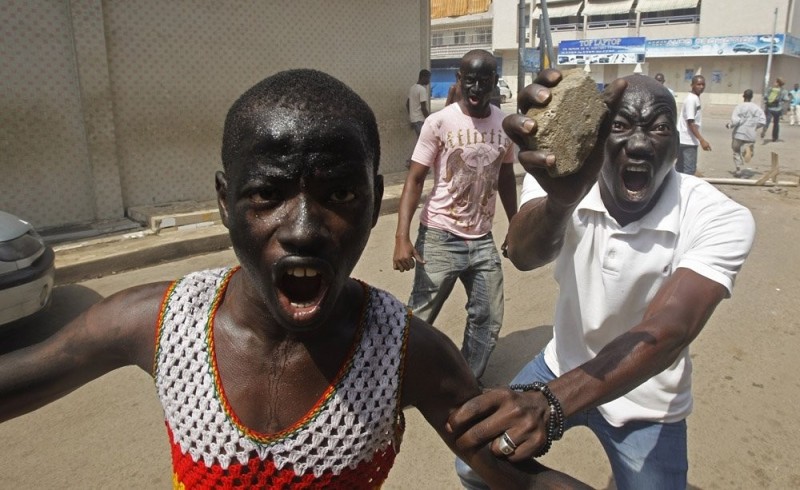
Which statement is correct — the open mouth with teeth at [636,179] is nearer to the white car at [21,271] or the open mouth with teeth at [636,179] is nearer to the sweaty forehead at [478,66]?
the sweaty forehead at [478,66]

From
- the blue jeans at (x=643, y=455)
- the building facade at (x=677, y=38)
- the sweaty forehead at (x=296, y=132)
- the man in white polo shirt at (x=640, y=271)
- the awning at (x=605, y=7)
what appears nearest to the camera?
the sweaty forehead at (x=296, y=132)

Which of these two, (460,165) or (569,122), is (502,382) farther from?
(569,122)

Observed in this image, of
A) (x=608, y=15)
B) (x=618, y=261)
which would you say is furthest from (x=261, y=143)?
(x=608, y=15)

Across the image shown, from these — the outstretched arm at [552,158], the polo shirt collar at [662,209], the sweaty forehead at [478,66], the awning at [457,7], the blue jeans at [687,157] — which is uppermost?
the awning at [457,7]

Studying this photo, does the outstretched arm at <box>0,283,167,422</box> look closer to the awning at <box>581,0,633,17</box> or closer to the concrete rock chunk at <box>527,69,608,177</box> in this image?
the concrete rock chunk at <box>527,69,608,177</box>

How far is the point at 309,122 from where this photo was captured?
1.15 meters

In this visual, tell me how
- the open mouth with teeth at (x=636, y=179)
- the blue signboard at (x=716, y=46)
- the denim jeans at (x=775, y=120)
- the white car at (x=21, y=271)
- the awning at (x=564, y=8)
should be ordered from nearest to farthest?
1. the open mouth with teeth at (x=636, y=179)
2. the white car at (x=21, y=271)
3. the denim jeans at (x=775, y=120)
4. the blue signboard at (x=716, y=46)
5. the awning at (x=564, y=8)

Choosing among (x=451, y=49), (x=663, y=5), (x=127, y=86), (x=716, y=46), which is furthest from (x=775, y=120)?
(x=451, y=49)

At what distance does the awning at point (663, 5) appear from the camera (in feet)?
133

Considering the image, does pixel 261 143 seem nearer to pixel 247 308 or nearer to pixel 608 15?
pixel 247 308

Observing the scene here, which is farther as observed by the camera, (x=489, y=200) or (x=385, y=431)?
(x=489, y=200)

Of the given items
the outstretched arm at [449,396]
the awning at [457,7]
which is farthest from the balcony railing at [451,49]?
the outstretched arm at [449,396]

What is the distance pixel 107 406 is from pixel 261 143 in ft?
10.2

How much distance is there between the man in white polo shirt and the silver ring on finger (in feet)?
1.42
